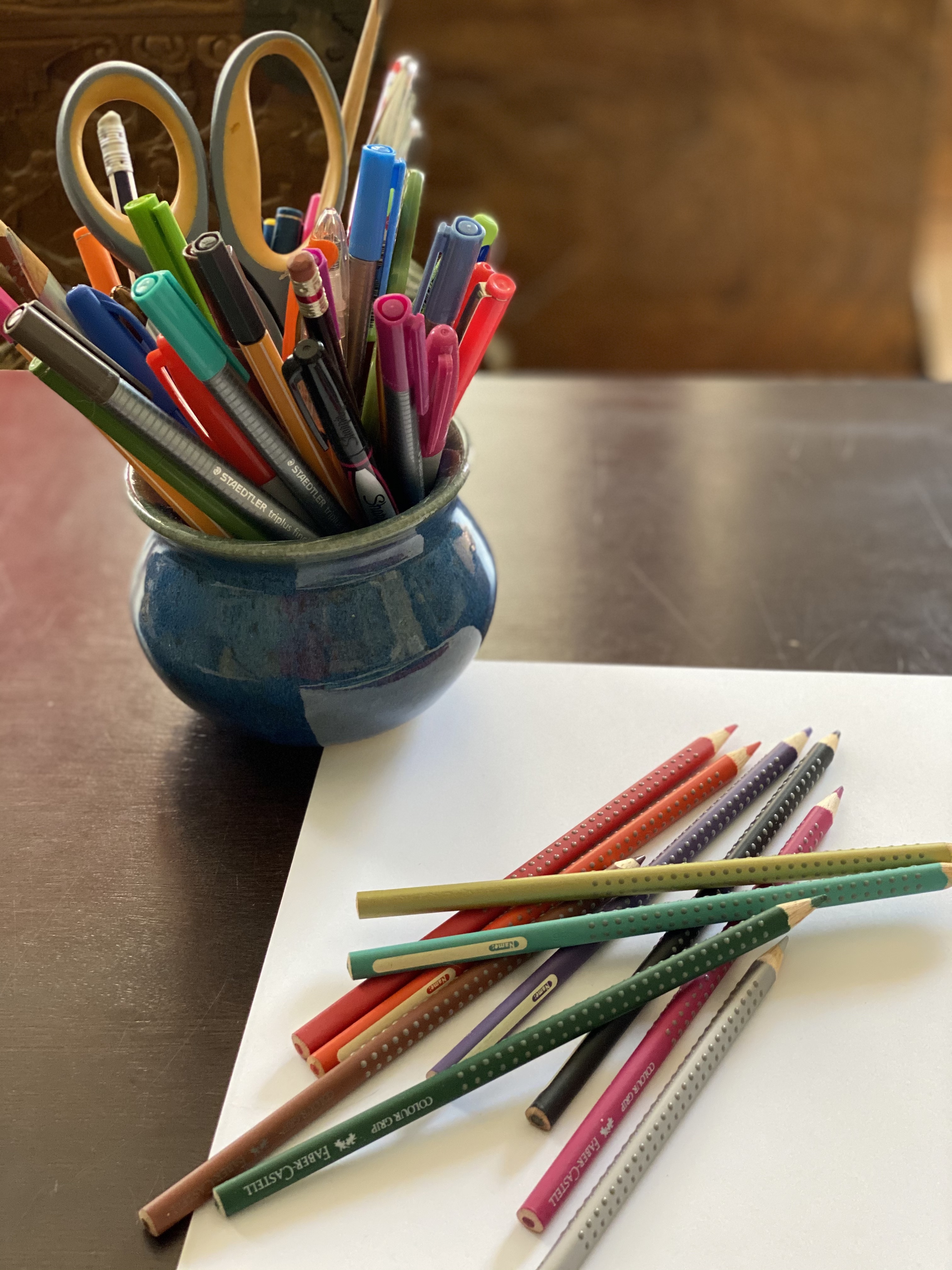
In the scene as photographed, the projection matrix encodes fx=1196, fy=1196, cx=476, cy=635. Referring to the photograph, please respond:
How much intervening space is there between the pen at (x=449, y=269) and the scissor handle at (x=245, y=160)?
0.07 meters

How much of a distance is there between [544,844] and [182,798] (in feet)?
0.50

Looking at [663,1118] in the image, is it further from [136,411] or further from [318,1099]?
[136,411]

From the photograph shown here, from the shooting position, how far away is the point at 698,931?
40 cm

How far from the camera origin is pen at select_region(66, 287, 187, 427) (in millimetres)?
394

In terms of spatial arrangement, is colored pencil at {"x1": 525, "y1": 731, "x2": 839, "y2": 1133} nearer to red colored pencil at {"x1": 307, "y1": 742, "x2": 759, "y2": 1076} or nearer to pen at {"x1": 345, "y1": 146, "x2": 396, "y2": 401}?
red colored pencil at {"x1": 307, "y1": 742, "x2": 759, "y2": 1076}

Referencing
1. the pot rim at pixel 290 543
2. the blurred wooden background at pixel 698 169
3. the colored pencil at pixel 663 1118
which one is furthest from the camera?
the blurred wooden background at pixel 698 169

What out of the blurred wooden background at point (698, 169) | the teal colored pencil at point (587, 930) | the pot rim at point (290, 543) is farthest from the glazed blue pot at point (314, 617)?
the blurred wooden background at point (698, 169)

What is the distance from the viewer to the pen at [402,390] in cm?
39

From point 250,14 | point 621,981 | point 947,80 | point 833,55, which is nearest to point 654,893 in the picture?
point 621,981

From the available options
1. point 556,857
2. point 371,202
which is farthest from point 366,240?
point 556,857

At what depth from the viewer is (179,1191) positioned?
1.11ft

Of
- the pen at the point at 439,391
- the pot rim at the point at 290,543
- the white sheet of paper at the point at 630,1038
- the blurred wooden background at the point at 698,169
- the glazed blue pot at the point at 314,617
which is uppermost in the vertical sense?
the pen at the point at 439,391

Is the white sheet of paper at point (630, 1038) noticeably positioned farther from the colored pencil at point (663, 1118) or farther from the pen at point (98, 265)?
the pen at point (98, 265)

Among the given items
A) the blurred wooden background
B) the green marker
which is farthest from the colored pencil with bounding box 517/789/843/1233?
the blurred wooden background
